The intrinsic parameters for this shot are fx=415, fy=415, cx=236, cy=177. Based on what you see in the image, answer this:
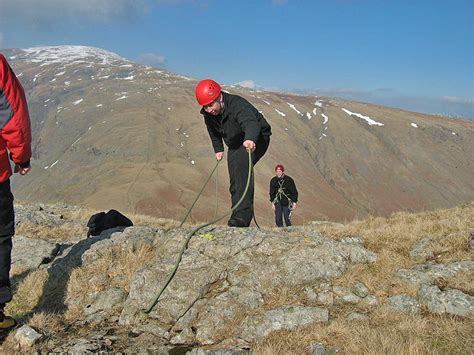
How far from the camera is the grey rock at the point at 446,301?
5418mm

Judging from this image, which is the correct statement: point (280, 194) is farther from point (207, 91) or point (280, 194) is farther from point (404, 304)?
point (404, 304)

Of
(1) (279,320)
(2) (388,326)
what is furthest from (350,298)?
(1) (279,320)

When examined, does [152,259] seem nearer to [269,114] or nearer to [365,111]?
[269,114]

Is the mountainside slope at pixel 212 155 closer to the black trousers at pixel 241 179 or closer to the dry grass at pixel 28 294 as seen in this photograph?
the black trousers at pixel 241 179

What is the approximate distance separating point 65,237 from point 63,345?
6531 millimetres

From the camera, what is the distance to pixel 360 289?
6.19m

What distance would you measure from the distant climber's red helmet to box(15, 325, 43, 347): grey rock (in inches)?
174

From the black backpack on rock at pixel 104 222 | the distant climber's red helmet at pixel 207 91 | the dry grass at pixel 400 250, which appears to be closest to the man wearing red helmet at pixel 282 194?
the dry grass at pixel 400 250

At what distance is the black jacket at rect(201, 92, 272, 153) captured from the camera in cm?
736

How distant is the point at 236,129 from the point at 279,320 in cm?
380

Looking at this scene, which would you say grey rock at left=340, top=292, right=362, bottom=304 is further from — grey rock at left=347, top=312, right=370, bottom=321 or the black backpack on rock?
the black backpack on rock

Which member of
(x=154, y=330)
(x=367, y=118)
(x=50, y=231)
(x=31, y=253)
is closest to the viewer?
(x=154, y=330)

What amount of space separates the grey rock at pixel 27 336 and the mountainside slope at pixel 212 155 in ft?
245

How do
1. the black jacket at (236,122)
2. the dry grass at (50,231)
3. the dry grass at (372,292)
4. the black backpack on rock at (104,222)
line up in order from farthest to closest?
the dry grass at (50,231)
the black backpack on rock at (104,222)
the black jacket at (236,122)
the dry grass at (372,292)
